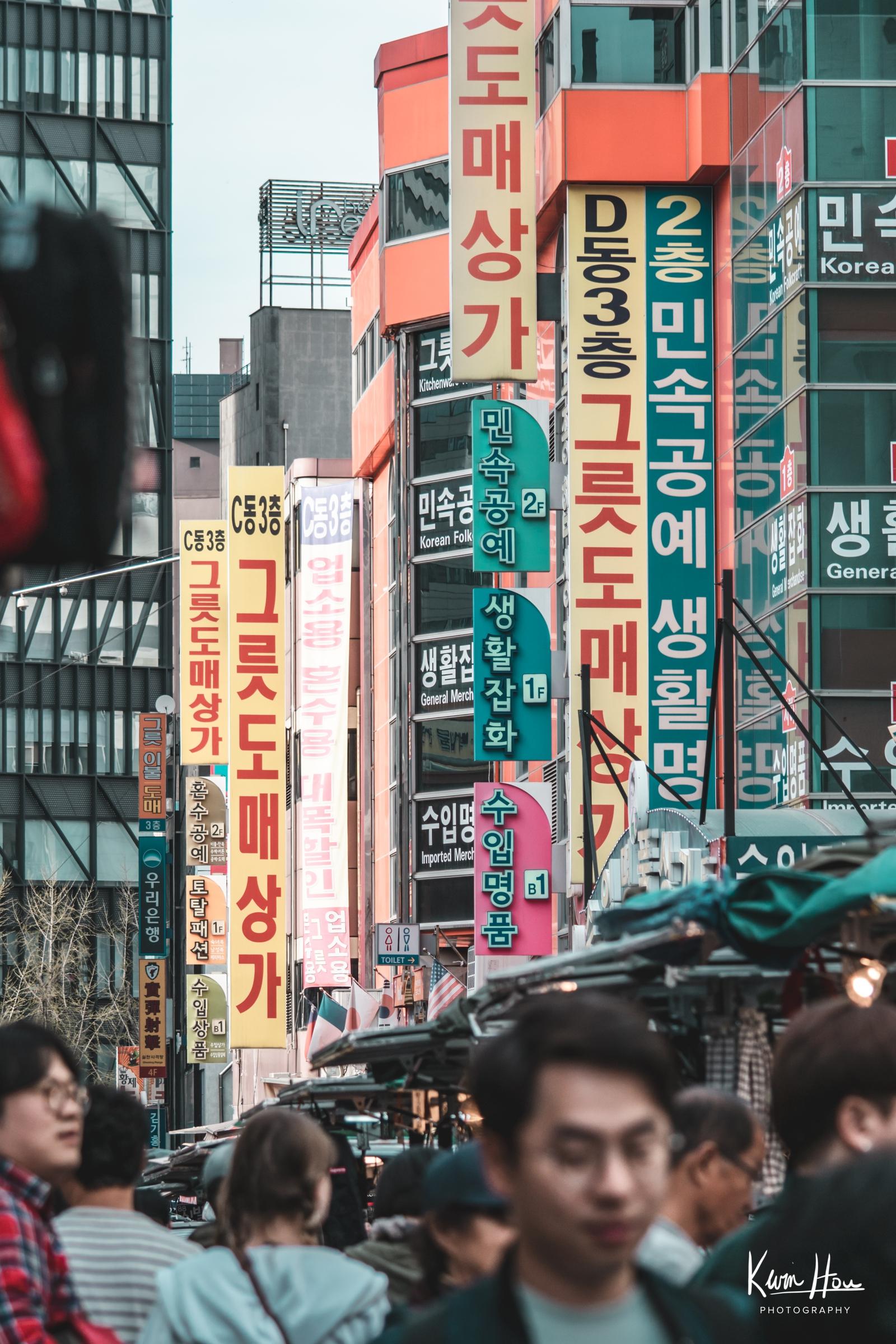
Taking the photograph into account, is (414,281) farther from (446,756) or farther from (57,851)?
(57,851)

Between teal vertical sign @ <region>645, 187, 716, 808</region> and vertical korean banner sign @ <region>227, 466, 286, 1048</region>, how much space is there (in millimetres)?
20620

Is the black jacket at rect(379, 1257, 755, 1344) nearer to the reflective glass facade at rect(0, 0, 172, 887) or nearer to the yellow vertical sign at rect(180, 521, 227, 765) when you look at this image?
the yellow vertical sign at rect(180, 521, 227, 765)

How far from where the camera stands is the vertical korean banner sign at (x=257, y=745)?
151ft

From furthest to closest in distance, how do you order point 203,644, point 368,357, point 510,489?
point 368,357 → point 203,644 → point 510,489

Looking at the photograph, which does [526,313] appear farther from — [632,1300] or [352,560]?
[352,560]

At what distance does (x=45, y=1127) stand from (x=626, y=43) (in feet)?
84.6

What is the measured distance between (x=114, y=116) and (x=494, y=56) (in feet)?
198

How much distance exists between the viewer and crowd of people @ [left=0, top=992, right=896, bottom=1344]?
2881mm

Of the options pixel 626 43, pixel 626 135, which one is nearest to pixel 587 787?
pixel 626 135

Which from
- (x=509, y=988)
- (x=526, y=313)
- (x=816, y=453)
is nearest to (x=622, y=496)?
(x=526, y=313)

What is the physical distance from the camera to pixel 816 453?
2217cm

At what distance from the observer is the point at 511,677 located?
26625mm

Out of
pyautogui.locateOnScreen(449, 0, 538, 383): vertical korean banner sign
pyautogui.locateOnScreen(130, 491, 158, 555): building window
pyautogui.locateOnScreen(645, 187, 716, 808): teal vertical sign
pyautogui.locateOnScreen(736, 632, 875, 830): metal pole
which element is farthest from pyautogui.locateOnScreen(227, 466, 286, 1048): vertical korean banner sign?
pyautogui.locateOnScreen(130, 491, 158, 555): building window

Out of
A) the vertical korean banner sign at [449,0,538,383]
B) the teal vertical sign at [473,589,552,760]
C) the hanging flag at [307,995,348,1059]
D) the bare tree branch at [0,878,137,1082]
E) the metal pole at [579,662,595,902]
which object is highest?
the vertical korean banner sign at [449,0,538,383]
